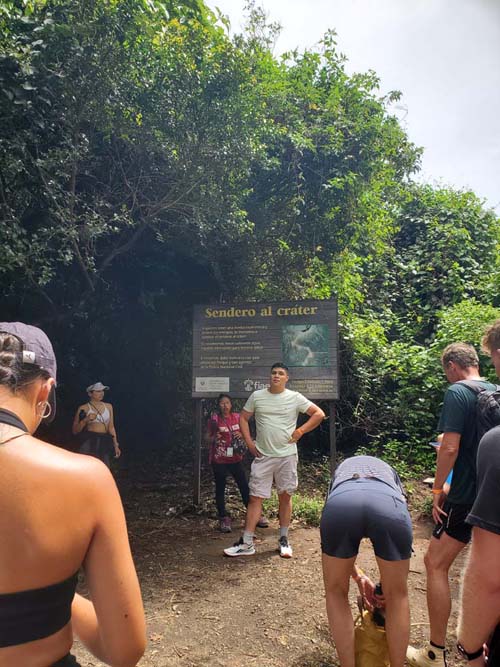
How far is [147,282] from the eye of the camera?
30.3 feet

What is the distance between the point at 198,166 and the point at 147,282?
11.3ft

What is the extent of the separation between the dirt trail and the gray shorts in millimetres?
707

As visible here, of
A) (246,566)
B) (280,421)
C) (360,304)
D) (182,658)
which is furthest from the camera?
(360,304)

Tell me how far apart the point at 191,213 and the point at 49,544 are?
6280mm

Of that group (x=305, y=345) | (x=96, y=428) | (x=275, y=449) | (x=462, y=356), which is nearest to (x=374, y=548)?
(x=462, y=356)

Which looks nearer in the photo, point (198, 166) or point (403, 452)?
point (198, 166)

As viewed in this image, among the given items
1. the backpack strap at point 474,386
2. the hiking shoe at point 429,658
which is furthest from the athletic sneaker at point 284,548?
the backpack strap at point 474,386

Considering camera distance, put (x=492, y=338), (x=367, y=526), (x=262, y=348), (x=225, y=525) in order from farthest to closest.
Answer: (x=262, y=348) < (x=225, y=525) < (x=367, y=526) < (x=492, y=338)

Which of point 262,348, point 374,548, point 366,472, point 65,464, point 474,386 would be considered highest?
point 262,348

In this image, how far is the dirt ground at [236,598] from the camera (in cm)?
352

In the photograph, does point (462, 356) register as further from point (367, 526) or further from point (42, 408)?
point (42, 408)

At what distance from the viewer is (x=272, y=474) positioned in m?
5.53

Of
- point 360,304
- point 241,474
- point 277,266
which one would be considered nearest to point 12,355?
point 241,474

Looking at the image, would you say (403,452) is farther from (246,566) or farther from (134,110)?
(134,110)
